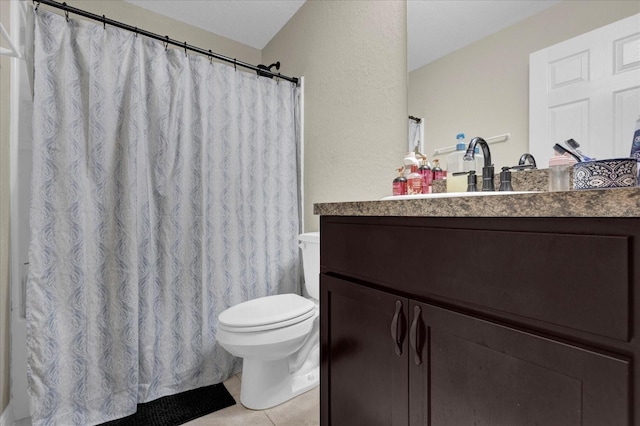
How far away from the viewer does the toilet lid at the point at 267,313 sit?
1.32m

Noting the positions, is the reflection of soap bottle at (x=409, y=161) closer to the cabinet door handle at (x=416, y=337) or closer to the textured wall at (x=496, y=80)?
the textured wall at (x=496, y=80)

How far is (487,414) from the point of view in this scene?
0.56m

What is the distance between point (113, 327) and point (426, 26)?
2.00 metres

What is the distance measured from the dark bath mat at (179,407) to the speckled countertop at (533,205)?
4.51 feet

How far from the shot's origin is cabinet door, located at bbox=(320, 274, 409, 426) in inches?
28.3

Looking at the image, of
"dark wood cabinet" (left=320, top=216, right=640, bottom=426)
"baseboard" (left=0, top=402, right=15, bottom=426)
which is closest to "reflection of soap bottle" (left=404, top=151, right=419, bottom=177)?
"dark wood cabinet" (left=320, top=216, right=640, bottom=426)

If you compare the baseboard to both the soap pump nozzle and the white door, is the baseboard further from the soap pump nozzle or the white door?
the white door

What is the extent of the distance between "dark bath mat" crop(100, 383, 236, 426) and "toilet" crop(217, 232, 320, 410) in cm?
15

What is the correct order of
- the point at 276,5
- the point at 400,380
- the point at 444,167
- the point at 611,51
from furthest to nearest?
the point at 276,5 → the point at 444,167 → the point at 611,51 → the point at 400,380

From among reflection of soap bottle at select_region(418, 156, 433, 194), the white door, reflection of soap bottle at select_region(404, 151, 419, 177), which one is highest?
the white door

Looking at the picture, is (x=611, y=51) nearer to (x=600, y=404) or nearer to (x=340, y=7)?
(x=600, y=404)

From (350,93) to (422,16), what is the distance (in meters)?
0.49

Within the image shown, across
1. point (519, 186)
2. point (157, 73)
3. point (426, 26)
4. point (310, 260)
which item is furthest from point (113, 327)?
point (426, 26)

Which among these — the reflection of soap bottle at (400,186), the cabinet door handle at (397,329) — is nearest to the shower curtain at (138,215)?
the reflection of soap bottle at (400,186)
